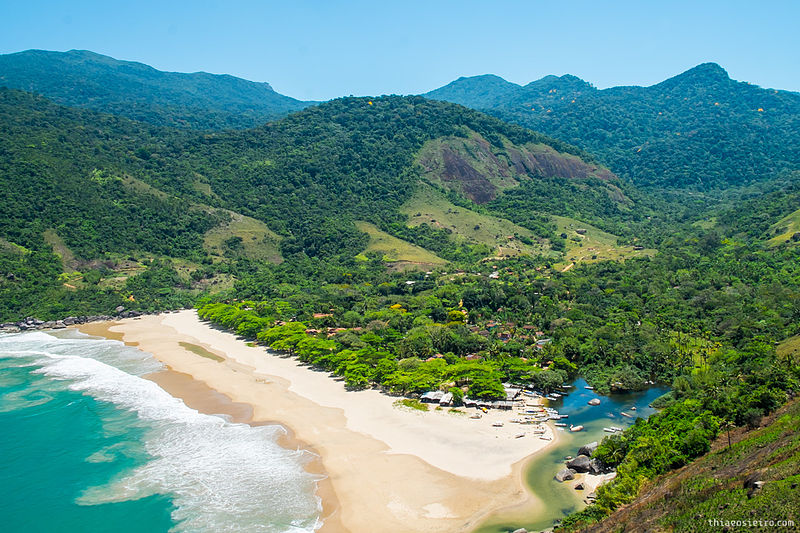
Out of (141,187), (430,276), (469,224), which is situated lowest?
(430,276)

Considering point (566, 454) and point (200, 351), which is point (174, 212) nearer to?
point (200, 351)

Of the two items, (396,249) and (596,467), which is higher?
(396,249)

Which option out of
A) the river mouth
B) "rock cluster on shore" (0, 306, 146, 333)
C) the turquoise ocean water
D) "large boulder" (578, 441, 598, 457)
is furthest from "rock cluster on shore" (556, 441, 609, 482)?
"rock cluster on shore" (0, 306, 146, 333)

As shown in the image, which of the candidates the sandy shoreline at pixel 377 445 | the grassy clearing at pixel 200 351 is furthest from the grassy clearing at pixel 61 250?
the sandy shoreline at pixel 377 445

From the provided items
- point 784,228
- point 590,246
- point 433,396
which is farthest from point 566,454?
point 590,246

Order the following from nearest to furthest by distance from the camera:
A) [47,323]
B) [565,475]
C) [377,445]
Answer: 1. [565,475]
2. [377,445]
3. [47,323]

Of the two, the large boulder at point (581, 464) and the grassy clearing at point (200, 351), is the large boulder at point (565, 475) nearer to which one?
the large boulder at point (581, 464)
